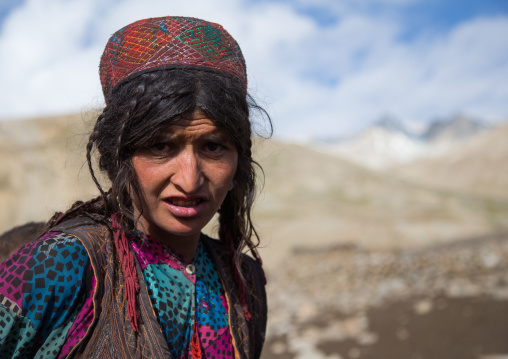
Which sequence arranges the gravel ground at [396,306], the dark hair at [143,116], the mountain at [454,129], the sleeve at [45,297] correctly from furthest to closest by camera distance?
the mountain at [454,129] → the gravel ground at [396,306] → the dark hair at [143,116] → the sleeve at [45,297]

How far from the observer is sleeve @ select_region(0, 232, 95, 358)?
40.2 inches

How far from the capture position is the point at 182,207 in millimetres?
1309

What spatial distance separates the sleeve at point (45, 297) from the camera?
3.35 ft

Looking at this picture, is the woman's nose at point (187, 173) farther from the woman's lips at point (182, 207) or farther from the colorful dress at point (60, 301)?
the colorful dress at point (60, 301)

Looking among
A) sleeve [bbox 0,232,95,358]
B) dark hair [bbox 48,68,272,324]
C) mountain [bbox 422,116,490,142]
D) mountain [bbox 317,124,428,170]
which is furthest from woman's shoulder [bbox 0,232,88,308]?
mountain [bbox 422,116,490,142]

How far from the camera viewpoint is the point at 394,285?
809cm

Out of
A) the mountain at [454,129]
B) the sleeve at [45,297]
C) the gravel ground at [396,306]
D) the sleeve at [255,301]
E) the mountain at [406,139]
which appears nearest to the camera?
the sleeve at [45,297]

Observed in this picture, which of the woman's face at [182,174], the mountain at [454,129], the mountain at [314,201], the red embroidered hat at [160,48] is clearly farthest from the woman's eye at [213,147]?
the mountain at [454,129]

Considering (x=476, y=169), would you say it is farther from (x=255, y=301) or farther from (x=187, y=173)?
(x=187, y=173)

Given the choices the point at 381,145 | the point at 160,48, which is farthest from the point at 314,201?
the point at 381,145

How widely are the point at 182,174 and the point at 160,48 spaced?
37cm

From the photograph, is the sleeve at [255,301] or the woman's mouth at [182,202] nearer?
the woman's mouth at [182,202]

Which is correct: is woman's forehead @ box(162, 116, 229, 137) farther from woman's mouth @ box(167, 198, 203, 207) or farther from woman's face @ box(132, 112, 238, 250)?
woman's mouth @ box(167, 198, 203, 207)

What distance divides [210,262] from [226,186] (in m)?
0.33
